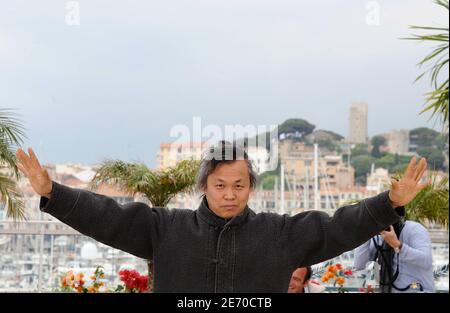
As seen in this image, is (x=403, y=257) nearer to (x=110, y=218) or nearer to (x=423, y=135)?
(x=110, y=218)

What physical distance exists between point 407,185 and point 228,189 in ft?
0.85

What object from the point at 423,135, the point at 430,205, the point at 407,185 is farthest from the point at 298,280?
the point at 423,135

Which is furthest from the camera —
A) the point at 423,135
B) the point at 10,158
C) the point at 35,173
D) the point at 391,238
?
→ the point at 423,135

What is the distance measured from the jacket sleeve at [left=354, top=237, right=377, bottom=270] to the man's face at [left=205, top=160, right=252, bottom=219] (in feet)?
6.69

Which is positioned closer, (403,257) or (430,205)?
(403,257)

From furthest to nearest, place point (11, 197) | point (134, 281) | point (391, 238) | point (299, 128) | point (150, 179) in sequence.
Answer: point (299, 128) → point (150, 179) → point (11, 197) → point (134, 281) → point (391, 238)

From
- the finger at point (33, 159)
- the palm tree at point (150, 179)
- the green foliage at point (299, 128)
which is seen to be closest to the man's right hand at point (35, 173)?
the finger at point (33, 159)

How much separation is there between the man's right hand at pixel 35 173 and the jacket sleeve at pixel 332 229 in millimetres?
340

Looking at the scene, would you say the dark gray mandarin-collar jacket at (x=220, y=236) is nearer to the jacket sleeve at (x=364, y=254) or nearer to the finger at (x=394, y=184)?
the finger at (x=394, y=184)

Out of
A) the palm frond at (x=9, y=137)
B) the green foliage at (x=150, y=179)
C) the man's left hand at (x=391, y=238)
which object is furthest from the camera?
the green foliage at (x=150, y=179)

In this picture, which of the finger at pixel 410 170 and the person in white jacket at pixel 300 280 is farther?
the person in white jacket at pixel 300 280

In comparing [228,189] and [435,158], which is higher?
[435,158]

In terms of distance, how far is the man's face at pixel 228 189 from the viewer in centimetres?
111

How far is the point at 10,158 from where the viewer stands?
4168mm
